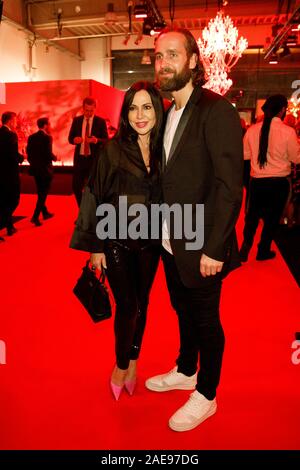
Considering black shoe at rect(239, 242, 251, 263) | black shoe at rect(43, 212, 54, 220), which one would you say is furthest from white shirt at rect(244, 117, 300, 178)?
black shoe at rect(43, 212, 54, 220)

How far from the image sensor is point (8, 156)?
15.9 ft

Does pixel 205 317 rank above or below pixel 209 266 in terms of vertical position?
below

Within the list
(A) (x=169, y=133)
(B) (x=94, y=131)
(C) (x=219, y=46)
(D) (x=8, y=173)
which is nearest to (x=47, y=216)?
(D) (x=8, y=173)

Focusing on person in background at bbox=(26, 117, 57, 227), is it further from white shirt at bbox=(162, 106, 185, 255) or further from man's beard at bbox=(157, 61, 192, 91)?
A: man's beard at bbox=(157, 61, 192, 91)

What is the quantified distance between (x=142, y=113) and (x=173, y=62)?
22 centimetres

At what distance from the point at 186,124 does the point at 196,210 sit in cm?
30

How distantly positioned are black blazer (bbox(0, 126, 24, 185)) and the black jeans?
3.48m

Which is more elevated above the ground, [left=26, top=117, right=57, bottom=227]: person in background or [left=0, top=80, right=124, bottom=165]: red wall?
[left=0, top=80, right=124, bottom=165]: red wall

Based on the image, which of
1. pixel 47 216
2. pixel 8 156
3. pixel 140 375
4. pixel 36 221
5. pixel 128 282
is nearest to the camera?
pixel 128 282

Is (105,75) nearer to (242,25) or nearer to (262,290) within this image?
(242,25)

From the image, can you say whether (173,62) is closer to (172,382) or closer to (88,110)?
(172,382)

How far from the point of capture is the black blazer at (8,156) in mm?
4779

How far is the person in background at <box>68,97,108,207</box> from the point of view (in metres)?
5.20

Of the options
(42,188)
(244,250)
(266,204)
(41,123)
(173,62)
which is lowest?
(244,250)
